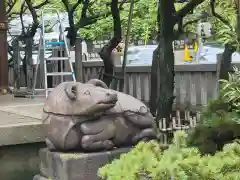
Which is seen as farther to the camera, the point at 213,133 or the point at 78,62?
the point at 78,62

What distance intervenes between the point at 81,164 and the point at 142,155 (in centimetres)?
130

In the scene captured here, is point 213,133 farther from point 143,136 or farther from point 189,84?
point 189,84

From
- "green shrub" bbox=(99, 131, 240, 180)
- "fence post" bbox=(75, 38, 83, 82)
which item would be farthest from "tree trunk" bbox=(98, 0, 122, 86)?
"green shrub" bbox=(99, 131, 240, 180)

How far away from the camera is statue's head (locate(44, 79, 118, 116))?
4.17m

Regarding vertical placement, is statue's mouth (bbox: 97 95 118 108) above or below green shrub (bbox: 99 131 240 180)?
above

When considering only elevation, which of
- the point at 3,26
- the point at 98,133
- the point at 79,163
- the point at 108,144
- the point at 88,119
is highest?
the point at 3,26

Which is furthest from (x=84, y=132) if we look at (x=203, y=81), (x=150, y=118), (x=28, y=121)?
(x=203, y=81)

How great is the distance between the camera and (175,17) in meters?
7.61

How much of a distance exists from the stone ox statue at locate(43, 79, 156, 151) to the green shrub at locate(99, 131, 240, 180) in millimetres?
1092

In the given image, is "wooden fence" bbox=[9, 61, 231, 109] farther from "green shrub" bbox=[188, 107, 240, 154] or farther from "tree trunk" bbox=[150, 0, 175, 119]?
"green shrub" bbox=[188, 107, 240, 154]

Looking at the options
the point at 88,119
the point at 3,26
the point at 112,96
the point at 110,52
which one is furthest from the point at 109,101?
the point at 3,26

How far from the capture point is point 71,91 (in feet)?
14.0

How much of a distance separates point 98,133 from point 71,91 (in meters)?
0.38

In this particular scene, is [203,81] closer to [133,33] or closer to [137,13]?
[137,13]
